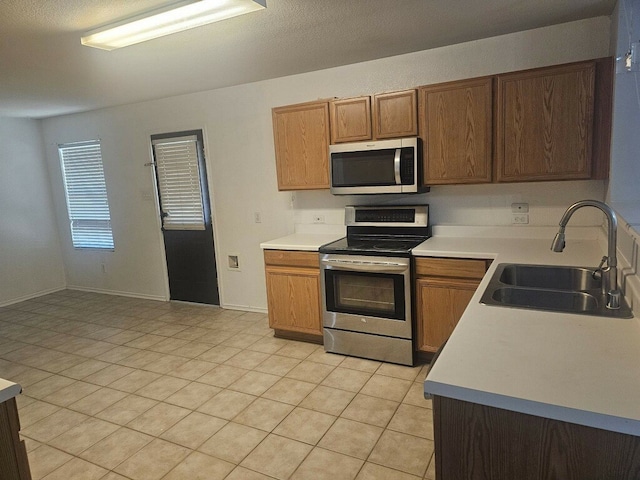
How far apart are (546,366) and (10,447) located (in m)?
1.56

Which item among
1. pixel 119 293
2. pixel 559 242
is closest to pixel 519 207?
pixel 559 242

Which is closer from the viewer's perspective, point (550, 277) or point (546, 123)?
point (550, 277)

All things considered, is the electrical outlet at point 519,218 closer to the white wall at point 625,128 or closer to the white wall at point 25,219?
the white wall at point 625,128

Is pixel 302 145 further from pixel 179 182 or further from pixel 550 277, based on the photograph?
pixel 550 277

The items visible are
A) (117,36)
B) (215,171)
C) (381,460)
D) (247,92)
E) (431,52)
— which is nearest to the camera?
(381,460)

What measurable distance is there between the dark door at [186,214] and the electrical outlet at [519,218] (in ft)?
10.1

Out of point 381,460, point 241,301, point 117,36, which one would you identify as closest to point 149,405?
point 381,460

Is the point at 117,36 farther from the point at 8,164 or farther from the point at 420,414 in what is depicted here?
the point at 8,164

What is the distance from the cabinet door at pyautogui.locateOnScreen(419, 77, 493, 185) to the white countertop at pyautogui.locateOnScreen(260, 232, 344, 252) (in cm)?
103

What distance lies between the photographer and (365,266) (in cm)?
313

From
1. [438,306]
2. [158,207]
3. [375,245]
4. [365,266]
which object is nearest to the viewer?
[438,306]

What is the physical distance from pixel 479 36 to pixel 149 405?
3.44 meters

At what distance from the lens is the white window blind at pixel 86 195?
5.47 m

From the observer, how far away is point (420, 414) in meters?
2.50
